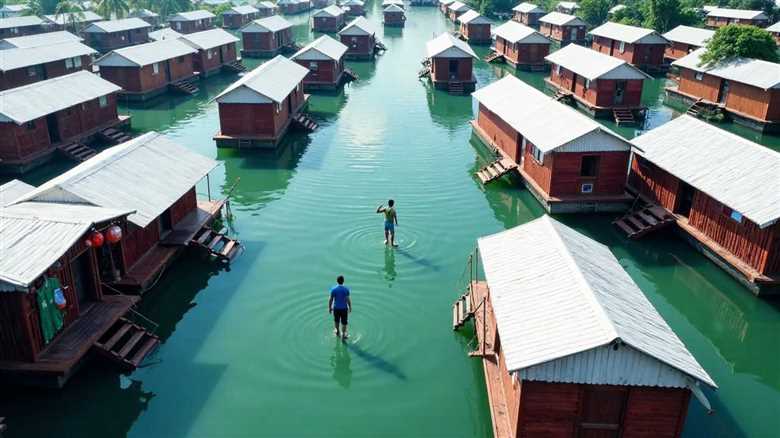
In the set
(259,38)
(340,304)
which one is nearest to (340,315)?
(340,304)

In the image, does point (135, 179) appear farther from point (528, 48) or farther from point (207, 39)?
point (528, 48)

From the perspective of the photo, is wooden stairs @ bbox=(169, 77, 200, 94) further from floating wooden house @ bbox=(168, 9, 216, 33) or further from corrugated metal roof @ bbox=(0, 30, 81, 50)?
floating wooden house @ bbox=(168, 9, 216, 33)

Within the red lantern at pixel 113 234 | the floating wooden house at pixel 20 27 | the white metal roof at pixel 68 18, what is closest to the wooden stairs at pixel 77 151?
the red lantern at pixel 113 234

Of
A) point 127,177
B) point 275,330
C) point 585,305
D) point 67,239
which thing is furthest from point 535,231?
point 127,177

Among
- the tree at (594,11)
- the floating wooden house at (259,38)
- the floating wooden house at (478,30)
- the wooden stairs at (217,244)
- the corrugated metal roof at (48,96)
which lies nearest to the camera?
the wooden stairs at (217,244)

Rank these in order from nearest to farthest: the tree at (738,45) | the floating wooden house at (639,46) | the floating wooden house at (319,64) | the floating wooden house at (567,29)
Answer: the tree at (738,45), the floating wooden house at (319,64), the floating wooden house at (639,46), the floating wooden house at (567,29)

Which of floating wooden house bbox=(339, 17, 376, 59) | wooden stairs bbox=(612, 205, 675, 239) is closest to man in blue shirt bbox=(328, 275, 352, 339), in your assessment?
wooden stairs bbox=(612, 205, 675, 239)

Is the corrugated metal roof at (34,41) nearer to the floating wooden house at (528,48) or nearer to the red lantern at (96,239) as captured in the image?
the floating wooden house at (528,48)

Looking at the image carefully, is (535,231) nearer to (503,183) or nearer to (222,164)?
(503,183)
